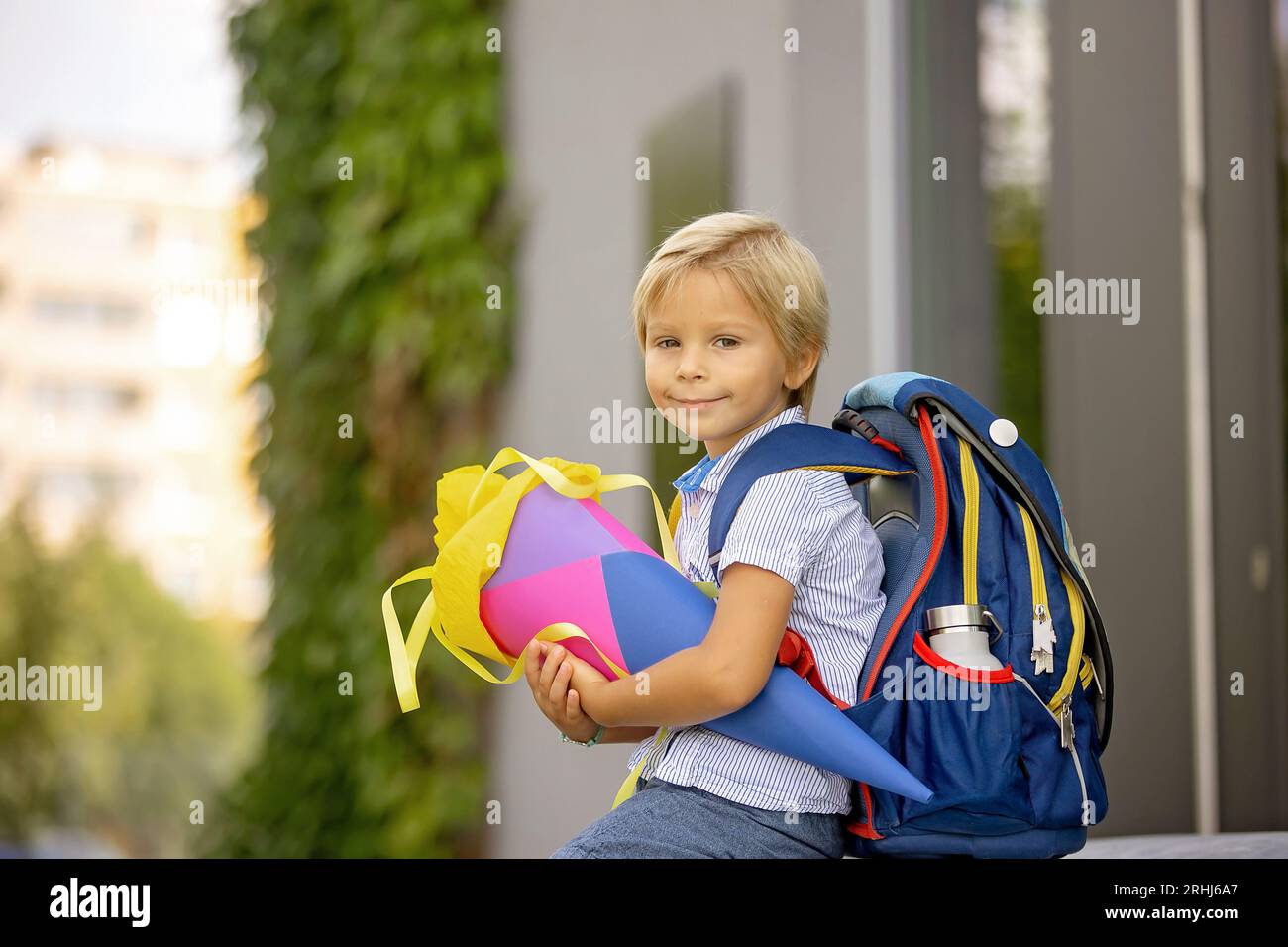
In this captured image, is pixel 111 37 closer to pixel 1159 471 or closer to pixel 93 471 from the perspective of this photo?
pixel 93 471

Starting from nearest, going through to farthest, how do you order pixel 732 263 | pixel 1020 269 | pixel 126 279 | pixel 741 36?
1. pixel 732 263
2. pixel 1020 269
3. pixel 741 36
4. pixel 126 279

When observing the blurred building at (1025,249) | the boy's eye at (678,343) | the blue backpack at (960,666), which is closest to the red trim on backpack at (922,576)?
the blue backpack at (960,666)

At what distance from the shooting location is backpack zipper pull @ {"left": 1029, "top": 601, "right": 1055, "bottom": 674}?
131 cm

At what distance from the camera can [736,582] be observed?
1300 millimetres

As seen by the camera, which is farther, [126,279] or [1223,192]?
[126,279]

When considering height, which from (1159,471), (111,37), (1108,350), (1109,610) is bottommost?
(1109,610)

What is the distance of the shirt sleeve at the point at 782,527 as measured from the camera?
1286 millimetres

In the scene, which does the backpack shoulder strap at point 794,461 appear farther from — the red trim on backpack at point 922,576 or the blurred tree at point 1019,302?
the blurred tree at point 1019,302

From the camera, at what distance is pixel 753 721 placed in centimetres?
131

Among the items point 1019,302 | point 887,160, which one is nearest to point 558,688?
point 1019,302

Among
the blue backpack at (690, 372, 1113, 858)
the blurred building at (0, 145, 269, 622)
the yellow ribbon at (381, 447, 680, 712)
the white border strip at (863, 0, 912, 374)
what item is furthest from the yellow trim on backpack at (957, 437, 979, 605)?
the blurred building at (0, 145, 269, 622)
